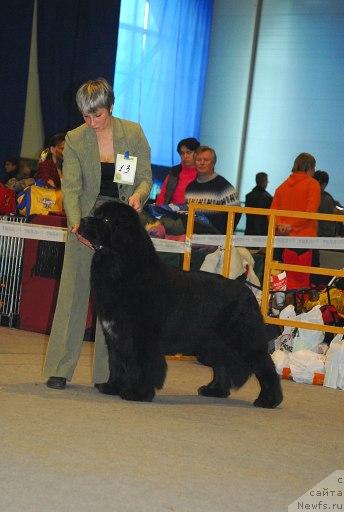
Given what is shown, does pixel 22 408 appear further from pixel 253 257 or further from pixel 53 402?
pixel 253 257

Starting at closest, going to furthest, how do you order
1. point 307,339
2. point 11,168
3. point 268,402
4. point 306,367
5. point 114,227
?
point 114,227 → point 268,402 → point 306,367 → point 307,339 → point 11,168

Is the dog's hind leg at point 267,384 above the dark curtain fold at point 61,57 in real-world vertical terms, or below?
below

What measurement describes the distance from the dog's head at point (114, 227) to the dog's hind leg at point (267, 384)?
98cm

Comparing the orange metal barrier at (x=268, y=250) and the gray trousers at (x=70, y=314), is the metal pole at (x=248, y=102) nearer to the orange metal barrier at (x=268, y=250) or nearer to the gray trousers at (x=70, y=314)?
the orange metal barrier at (x=268, y=250)

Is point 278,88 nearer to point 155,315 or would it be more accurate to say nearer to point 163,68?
point 163,68

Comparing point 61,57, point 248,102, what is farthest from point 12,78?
point 248,102

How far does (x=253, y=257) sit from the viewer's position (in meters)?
7.81

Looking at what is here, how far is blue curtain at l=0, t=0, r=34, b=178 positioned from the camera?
41.1 ft

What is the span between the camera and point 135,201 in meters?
4.73

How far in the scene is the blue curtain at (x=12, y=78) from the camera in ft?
41.1

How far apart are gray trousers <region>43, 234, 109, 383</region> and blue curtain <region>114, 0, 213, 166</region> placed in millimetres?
9298

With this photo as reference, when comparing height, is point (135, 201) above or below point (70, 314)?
above

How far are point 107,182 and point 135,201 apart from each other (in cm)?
21

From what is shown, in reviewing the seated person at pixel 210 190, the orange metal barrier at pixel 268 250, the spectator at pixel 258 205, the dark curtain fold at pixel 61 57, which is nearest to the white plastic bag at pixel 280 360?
the orange metal barrier at pixel 268 250
